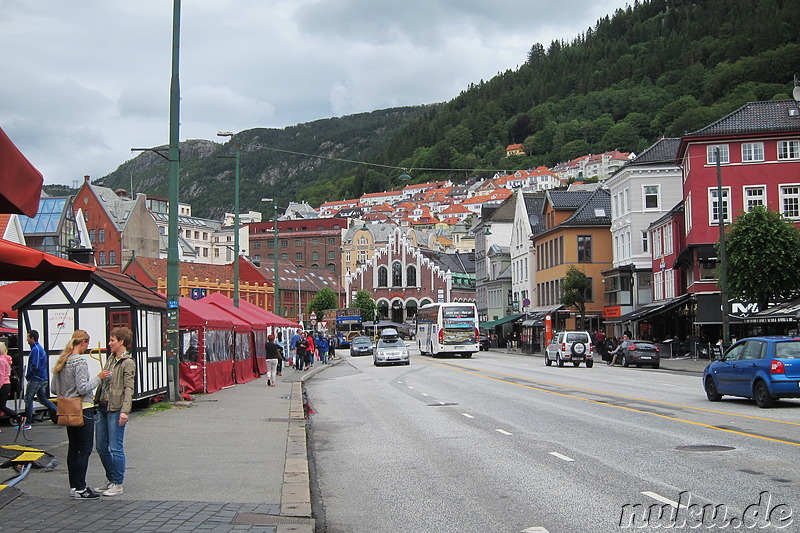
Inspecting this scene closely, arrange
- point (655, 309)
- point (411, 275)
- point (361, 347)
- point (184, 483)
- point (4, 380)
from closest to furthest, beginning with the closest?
point (184, 483) < point (4, 380) < point (655, 309) < point (361, 347) < point (411, 275)

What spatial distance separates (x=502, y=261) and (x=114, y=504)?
294 ft

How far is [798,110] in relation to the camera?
47.3m

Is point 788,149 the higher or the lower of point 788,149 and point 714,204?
the higher

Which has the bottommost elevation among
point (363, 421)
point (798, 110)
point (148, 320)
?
point (363, 421)

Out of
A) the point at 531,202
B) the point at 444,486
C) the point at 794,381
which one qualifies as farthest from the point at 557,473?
the point at 531,202

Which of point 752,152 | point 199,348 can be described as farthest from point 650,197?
Answer: point 199,348

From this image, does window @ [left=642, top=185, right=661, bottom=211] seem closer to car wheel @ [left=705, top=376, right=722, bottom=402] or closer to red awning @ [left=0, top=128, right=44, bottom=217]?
car wheel @ [left=705, top=376, right=722, bottom=402]

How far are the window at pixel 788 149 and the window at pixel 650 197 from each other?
13726mm

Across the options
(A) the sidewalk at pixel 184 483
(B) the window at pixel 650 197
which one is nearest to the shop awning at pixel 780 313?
(B) the window at pixel 650 197

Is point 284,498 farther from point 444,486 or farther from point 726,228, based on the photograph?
point 726,228

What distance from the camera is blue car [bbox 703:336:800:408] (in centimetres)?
1836

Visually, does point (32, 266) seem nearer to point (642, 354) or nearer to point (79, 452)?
point (79, 452)

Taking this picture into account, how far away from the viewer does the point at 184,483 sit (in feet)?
33.8

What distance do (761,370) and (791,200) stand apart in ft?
101
